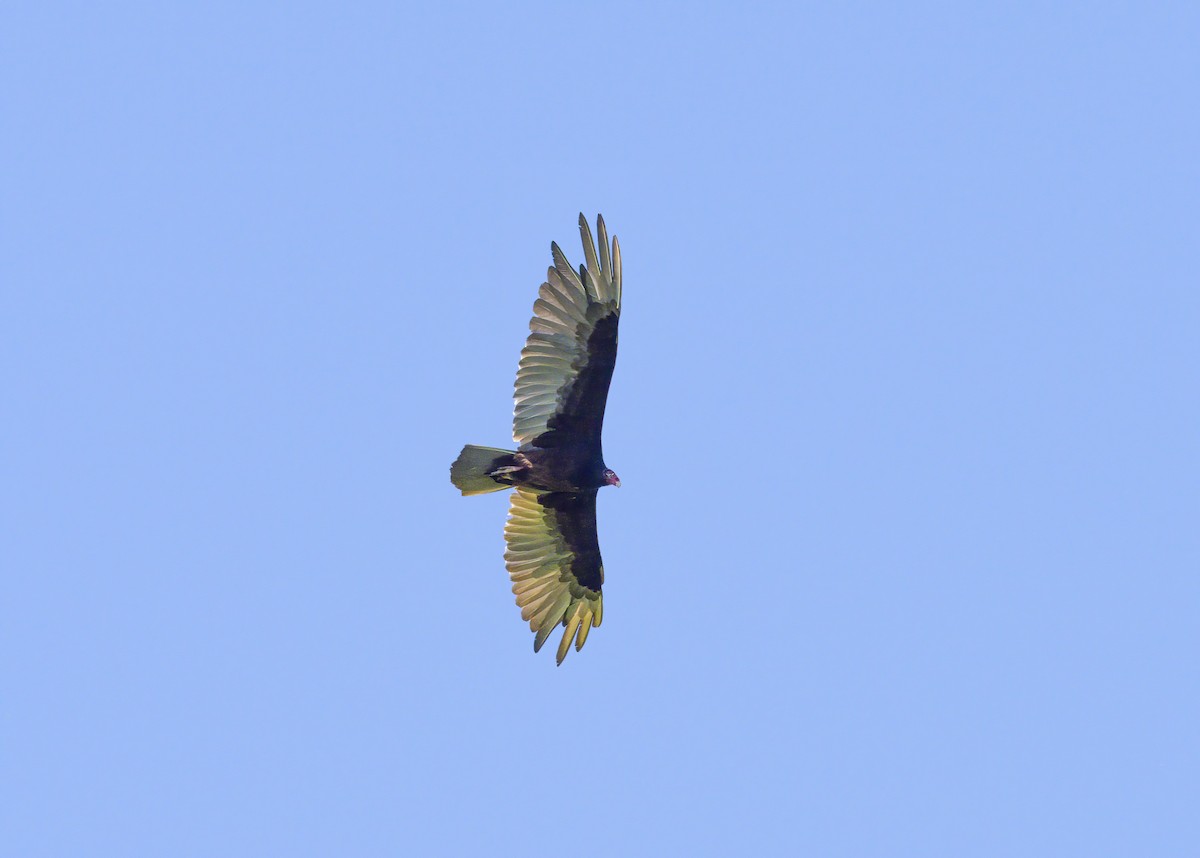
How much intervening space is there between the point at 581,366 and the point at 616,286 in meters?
0.85

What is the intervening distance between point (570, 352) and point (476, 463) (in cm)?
144

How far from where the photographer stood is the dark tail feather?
15141 mm

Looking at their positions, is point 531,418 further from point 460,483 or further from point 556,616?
point 556,616

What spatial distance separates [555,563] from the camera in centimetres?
1648

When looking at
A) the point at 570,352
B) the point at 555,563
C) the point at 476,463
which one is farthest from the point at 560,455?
the point at 555,563

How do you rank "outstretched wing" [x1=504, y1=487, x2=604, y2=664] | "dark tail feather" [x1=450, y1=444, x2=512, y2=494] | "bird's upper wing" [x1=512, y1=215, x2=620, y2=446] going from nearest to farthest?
"bird's upper wing" [x1=512, y1=215, x2=620, y2=446], "dark tail feather" [x1=450, y1=444, x2=512, y2=494], "outstretched wing" [x1=504, y1=487, x2=604, y2=664]

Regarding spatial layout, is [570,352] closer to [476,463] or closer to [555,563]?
[476,463]

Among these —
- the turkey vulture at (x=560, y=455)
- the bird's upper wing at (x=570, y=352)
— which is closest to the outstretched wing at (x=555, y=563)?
the turkey vulture at (x=560, y=455)

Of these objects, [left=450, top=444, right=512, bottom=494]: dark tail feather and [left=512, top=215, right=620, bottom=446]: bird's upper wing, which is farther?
[left=450, top=444, right=512, bottom=494]: dark tail feather

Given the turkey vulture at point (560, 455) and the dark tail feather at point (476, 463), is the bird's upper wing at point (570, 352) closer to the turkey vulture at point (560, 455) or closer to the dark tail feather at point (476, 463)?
the turkey vulture at point (560, 455)

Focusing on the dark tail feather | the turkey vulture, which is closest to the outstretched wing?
the turkey vulture

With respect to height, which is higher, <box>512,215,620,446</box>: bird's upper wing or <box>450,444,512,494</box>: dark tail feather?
<box>512,215,620,446</box>: bird's upper wing

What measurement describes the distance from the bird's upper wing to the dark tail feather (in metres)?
0.26

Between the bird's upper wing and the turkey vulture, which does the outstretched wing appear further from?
the bird's upper wing
